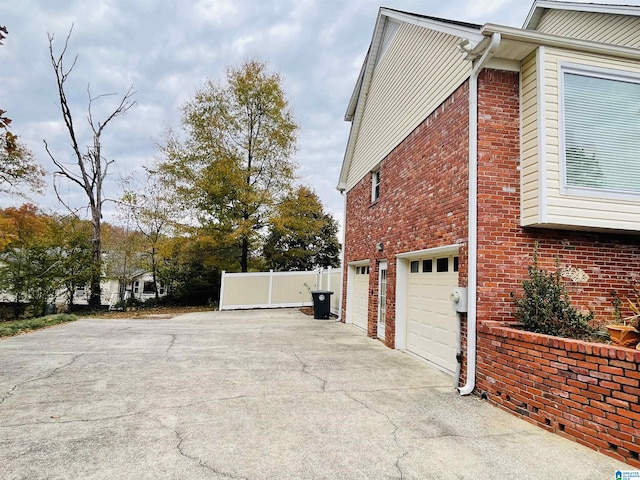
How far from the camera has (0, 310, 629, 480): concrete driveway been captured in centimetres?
285

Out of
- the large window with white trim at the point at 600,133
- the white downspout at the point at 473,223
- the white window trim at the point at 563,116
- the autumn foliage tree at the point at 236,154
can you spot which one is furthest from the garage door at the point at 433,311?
the autumn foliage tree at the point at 236,154

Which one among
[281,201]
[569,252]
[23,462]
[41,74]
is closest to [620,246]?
[569,252]

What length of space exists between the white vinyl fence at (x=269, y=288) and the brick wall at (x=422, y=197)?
6.67m

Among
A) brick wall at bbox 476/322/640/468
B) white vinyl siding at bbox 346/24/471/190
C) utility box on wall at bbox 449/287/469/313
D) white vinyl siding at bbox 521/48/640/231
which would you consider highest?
white vinyl siding at bbox 346/24/471/190

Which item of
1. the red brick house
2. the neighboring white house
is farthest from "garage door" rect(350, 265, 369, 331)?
the neighboring white house

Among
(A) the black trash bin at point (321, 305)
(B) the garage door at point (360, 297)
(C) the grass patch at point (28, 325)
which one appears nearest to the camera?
(C) the grass patch at point (28, 325)

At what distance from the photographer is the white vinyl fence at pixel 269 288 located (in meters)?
15.9

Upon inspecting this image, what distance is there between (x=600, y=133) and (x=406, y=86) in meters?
4.10

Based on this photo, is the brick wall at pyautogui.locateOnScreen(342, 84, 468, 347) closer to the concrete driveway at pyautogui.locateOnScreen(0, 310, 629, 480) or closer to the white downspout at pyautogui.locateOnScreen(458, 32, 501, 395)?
the white downspout at pyautogui.locateOnScreen(458, 32, 501, 395)

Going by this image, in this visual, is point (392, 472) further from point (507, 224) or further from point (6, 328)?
point (6, 328)

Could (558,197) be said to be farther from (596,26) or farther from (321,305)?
(321,305)

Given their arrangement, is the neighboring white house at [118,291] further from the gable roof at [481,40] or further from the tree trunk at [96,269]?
the gable roof at [481,40]

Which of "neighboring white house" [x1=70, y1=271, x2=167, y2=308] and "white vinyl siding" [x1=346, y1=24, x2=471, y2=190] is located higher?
"white vinyl siding" [x1=346, y1=24, x2=471, y2=190]

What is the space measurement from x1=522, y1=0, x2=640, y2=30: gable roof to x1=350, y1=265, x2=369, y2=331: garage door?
25.4 ft
